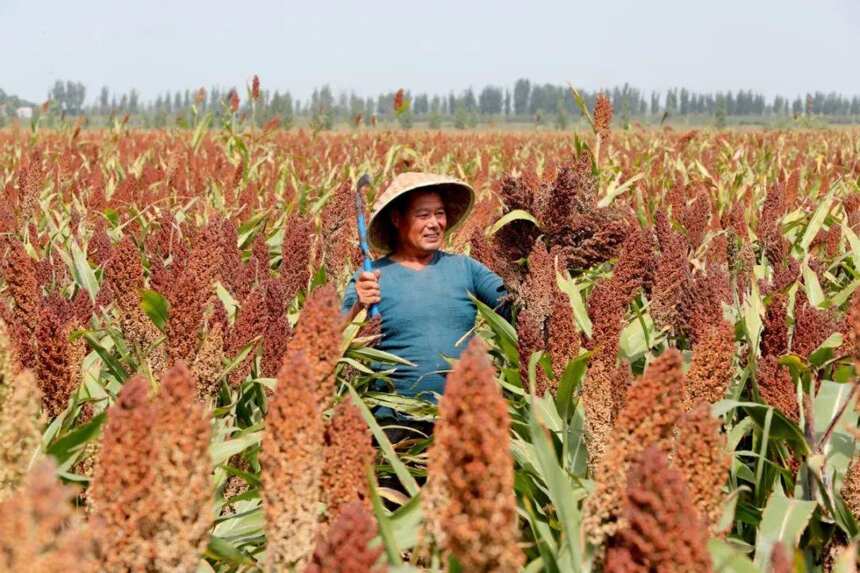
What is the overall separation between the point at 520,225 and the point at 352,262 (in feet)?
2.94

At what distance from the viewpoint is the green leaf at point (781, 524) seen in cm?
166

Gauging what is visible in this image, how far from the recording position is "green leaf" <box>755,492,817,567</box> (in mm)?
1655

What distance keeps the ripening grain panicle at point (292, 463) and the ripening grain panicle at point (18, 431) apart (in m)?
0.26

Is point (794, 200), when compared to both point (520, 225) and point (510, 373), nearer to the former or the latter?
point (520, 225)

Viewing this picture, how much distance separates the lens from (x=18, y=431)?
1.06 meters

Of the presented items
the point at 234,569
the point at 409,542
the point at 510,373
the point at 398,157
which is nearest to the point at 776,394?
the point at 510,373

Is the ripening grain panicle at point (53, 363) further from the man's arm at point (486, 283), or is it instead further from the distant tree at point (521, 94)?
the distant tree at point (521, 94)

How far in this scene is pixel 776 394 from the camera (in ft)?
6.60

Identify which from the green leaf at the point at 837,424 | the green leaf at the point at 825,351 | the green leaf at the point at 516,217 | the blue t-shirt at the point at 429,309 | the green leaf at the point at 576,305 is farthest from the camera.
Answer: the blue t-shirt at the point at 429,309

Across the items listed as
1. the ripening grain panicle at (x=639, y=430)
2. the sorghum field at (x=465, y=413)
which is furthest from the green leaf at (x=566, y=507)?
the ripening grain panicle at (x=639, y=430)

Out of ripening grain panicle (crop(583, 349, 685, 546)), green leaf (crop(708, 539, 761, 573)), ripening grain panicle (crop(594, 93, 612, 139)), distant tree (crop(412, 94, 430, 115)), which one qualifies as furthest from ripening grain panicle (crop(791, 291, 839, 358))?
distant tree (crop(412, 94, 430, 115))

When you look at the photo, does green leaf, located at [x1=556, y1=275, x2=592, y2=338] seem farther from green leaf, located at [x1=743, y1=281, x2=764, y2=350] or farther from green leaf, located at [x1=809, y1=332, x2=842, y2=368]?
green leaf, located at [x1=809, y1=332, x2=842, y2=368]

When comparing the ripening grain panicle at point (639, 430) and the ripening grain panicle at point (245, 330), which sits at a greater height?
the ripening grain panicle at point (639, 430)

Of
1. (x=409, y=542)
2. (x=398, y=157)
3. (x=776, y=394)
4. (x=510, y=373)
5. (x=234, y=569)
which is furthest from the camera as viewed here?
(x=398, y=157)
